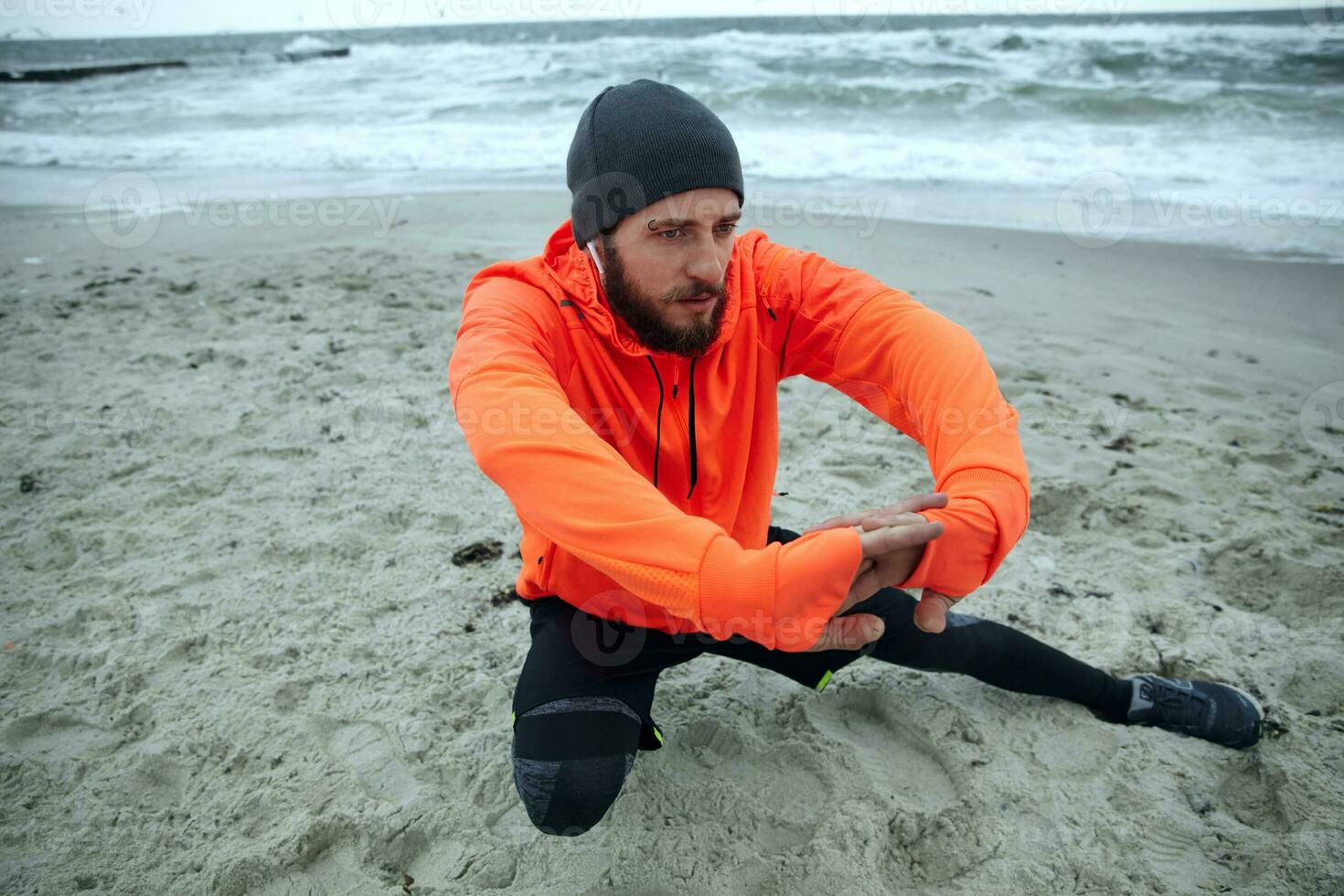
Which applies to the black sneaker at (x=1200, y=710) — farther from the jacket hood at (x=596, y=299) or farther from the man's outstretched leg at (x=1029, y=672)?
the jacket hood at (x=596, y=299)

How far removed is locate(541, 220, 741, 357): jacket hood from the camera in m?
2.03

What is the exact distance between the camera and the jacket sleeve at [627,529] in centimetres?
141

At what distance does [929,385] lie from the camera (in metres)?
1.87

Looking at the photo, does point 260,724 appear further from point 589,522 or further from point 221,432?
point 221,432

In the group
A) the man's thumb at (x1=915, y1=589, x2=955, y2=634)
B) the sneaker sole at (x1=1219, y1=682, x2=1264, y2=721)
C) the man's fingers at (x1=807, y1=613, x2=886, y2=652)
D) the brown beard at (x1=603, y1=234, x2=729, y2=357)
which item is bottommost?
the sneaker sole at (x1=1219, y1=682, x2=1264, y2=721)

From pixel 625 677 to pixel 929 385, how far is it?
3.34ft

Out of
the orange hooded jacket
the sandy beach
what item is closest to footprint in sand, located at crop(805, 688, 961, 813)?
the sandy beach

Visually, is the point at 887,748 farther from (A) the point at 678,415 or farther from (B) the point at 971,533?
(A) the point at 678,415

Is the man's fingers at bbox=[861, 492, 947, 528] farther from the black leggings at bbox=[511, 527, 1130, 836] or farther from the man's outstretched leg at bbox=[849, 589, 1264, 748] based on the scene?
the man's outstretched leg at bbox=[849, 589, 1264, 748]

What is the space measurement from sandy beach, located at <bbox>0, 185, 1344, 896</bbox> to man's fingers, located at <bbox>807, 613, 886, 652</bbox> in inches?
21.9

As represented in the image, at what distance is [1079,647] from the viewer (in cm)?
264

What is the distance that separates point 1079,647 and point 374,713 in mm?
2174

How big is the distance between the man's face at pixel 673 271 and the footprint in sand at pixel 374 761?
4.30 feet

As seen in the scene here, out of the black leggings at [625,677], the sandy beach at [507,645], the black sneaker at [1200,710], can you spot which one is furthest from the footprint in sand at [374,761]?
the black sneaker at [1200,710]
